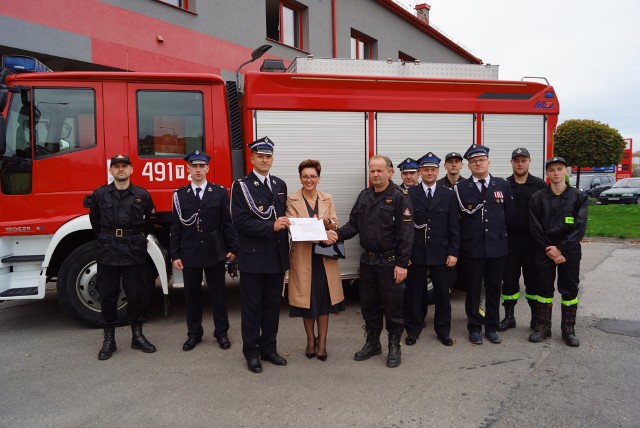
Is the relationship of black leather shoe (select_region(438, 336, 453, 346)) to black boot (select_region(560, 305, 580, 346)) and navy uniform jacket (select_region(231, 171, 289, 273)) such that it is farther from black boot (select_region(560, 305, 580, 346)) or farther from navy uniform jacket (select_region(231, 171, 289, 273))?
navy uniform jacket (select_region(231, 171, 289, 273))

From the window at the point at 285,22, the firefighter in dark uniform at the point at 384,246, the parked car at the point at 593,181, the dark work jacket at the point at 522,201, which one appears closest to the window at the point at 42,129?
the firefighter in dark uniform at the point at 384,246

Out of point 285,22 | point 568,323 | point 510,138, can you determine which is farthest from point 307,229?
point 285,22

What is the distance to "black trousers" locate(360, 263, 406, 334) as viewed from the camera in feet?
13.2

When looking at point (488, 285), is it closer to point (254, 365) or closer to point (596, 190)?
point (254, 365)

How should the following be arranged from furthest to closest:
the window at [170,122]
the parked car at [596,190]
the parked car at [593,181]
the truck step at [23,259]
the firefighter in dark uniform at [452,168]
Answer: the parked car at [593,181], the parked car at [596,190], the firefighter in dark uniform at [452,168], the window at [170,122], the truck step at [23,259]

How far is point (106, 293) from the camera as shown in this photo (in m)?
4.38

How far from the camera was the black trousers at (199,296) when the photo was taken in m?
4.51

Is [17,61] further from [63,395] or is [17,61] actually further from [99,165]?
→ [63,395]

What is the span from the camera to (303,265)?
4.11 metres

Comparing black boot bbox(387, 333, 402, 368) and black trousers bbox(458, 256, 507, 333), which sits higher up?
black trousers bbox(458, 256, 507, 333)

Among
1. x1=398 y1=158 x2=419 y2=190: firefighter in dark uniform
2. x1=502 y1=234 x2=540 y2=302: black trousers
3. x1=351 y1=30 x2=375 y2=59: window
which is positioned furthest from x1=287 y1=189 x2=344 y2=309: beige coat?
x1=351 y1=30 x2=375 y2=59: window

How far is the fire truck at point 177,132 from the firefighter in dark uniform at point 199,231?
59cm

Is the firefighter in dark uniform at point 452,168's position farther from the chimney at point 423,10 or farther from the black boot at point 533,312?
the chimney at point 423,10

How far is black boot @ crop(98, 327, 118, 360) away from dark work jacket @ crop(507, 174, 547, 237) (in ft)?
13.4
